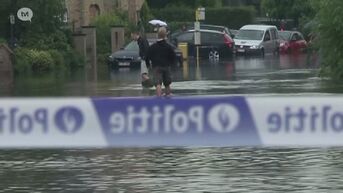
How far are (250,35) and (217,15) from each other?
16.1m

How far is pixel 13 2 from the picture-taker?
43.4 metres

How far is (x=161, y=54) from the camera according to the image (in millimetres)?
21625

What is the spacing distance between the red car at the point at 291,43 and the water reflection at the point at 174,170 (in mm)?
48811

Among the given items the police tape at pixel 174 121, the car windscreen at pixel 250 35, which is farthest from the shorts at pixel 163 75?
the car windscreen at pixel 250 35

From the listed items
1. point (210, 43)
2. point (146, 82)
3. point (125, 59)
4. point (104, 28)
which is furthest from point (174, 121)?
point (210, 43)

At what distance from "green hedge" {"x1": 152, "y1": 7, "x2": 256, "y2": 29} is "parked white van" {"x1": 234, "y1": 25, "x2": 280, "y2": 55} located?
10.9 m

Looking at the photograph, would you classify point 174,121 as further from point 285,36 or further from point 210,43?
point 285,36

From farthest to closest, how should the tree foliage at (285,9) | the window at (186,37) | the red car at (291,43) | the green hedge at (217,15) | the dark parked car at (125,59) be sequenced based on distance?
the tree foliage at (285,9) → the green hedge at (217,15) → the red car at (291,43) → the window at (186,37) → the dark parked car at (125,59)

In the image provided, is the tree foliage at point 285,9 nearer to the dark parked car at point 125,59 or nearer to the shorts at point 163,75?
the dark parked car at point 125,59

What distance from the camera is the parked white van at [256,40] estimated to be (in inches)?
2276

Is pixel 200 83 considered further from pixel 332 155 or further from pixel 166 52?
pixel 332 155

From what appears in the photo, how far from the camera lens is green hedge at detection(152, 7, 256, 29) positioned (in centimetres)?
7006

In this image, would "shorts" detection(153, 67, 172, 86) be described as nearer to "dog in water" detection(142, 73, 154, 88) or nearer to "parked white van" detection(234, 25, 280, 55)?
"dog in water" detection(142, 73, 154, 88)

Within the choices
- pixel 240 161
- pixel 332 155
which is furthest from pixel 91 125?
pixel 332 155
